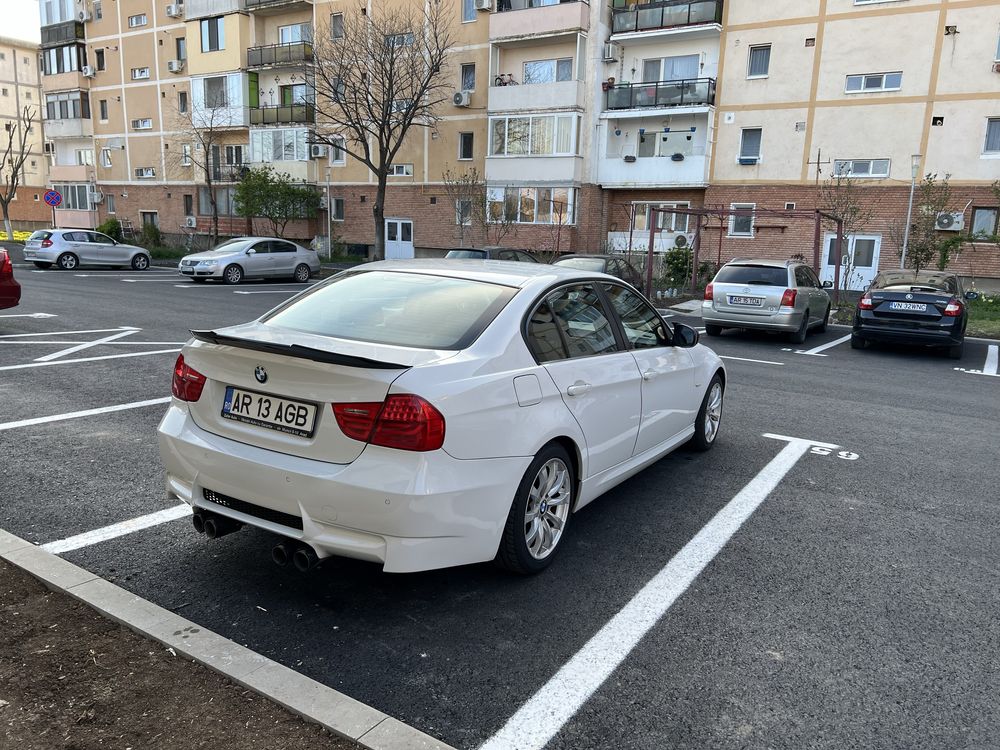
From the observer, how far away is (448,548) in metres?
3.27

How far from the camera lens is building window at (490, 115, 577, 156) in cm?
3083

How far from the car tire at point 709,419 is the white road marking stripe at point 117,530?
3777mm

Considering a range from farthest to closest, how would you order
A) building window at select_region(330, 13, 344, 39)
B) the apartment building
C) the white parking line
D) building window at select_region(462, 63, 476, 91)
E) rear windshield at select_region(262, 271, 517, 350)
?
1. the apartment building
2. building window at select_region(330, 13, 344, 39)
3. building window at select_region(462, 63, 476, 91)
4. rear windshield at select_region(262, 271, 517, 350)
5. the white parking line

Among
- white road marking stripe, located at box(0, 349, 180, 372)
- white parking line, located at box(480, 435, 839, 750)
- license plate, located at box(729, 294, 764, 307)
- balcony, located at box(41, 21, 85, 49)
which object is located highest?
balcony, located at box(41, 21, 85, 49)

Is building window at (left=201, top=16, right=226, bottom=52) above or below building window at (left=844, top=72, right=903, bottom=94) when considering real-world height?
above

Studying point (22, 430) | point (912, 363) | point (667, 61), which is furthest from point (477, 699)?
point (667, 61)

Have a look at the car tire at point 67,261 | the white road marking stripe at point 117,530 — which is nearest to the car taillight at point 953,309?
the white road marking stripe at point 117,530

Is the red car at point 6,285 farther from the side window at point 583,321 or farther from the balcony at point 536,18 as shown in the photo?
the balcony at point 536,18

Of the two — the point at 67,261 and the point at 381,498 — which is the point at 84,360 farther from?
the point at 67,261

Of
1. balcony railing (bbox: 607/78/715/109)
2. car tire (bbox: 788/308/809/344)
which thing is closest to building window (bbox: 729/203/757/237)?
balcony railing (bbox: 607/78/715/109)

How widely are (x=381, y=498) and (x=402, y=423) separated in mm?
320

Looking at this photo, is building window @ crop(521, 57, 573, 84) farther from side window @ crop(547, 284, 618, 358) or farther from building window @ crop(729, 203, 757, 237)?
side window @ crop(547, 284, 618, 358)

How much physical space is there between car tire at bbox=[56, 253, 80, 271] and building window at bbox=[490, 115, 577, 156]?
56.0ft

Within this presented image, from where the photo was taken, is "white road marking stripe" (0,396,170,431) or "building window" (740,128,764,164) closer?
"white road marking stripe" (0,396,170,431)
